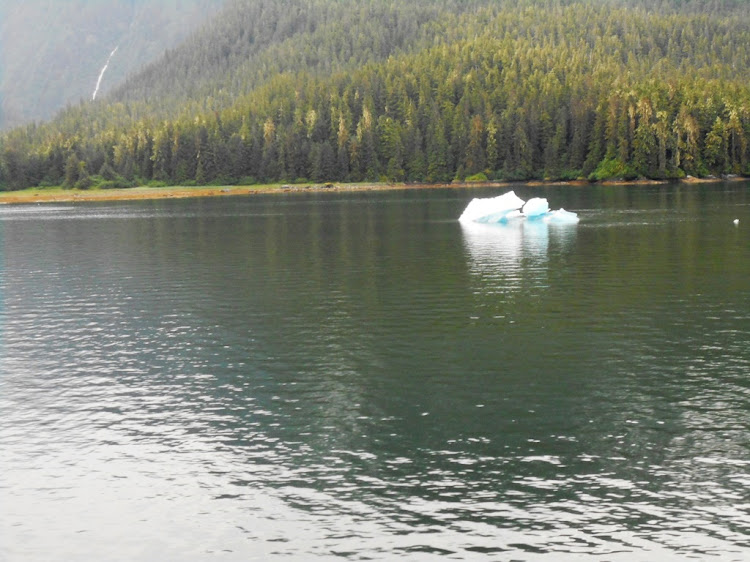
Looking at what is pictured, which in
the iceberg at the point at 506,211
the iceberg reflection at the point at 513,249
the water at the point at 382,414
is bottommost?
the water at the point at 382,414

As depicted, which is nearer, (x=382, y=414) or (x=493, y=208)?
(x=382, y=414)

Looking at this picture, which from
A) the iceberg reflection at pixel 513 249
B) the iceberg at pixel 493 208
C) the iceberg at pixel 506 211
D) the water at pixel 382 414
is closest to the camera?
the water at pixel 382 414

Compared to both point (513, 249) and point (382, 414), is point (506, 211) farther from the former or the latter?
point (382, 414)

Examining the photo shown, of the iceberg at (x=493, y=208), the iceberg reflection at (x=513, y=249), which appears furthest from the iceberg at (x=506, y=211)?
the iceberg reflection at (x=513, y=249)

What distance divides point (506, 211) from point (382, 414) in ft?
278

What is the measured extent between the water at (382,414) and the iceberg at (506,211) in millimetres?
42646

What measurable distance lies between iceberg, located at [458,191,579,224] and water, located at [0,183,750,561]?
42646 mm

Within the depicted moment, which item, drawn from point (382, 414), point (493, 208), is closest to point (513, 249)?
point (493, 208)

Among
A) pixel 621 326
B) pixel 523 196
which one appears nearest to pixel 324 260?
pixel 621 326

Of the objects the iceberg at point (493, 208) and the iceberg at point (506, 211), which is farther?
the iceberg at point (493, 208)

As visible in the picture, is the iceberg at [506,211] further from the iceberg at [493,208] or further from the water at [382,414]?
the water at [382,414]

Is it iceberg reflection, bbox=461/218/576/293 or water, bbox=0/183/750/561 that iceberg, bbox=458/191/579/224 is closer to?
iceberg reflection, bbox=461/218/576/293

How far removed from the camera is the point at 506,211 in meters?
113

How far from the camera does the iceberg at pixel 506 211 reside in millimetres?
111000
